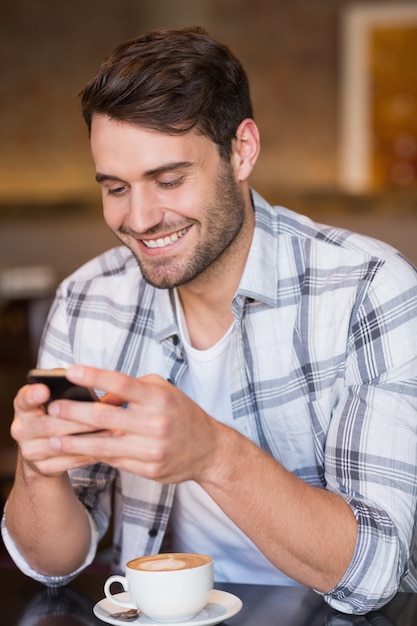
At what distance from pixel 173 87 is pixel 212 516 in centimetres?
72

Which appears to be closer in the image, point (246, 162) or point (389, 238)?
point (246, 162)

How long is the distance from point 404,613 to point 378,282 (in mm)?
528

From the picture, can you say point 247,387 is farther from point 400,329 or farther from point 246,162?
point 246,162

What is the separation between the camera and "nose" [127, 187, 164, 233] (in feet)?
4.87

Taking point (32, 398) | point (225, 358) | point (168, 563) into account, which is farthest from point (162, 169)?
point (168, 563)

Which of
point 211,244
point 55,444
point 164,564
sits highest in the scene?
point 211,244

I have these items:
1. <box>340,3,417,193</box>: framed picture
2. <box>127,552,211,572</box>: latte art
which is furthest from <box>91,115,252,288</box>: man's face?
<box>340,3,417,193</box>: framed picture

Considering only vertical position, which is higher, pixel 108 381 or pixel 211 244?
pixel 211 244

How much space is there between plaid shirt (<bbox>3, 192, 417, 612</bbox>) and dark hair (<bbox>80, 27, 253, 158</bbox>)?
202 millimetres

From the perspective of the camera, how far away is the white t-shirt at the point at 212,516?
161cm

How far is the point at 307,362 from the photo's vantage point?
5.07 feet

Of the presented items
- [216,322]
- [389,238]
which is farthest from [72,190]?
[216,322]

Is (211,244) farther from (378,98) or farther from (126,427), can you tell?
(378,98)

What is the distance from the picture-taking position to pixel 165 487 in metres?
1.66
